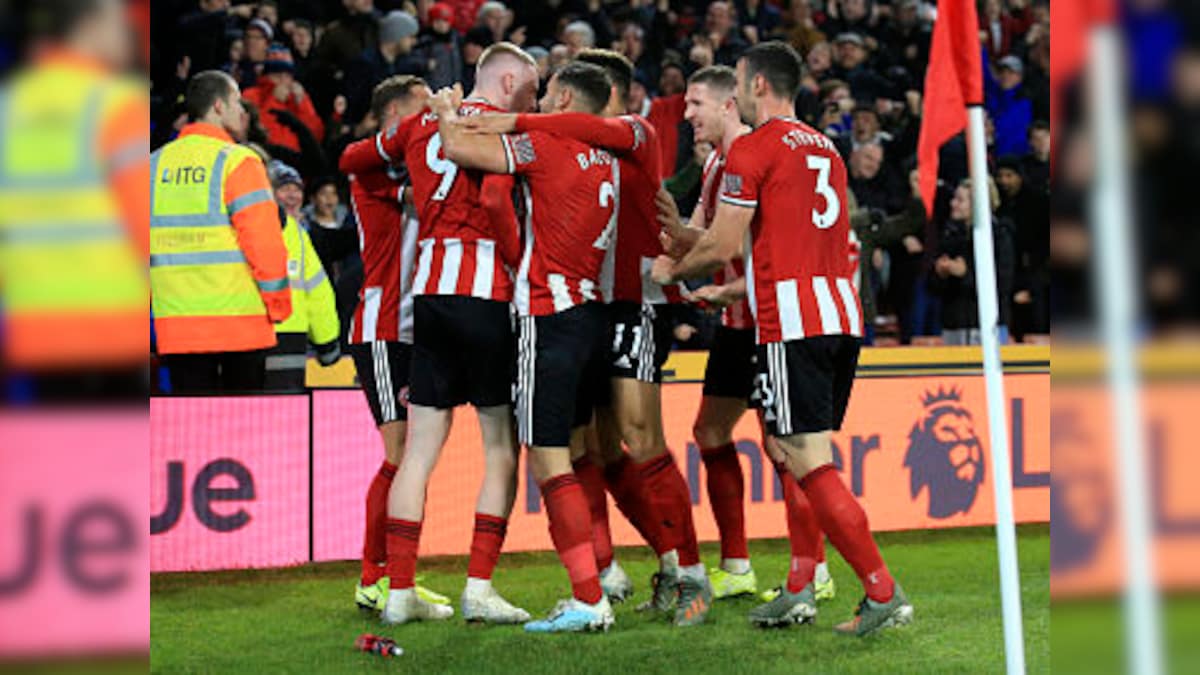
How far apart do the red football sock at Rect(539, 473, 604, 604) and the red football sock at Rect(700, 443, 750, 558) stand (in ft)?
3.65

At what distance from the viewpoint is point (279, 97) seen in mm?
11516

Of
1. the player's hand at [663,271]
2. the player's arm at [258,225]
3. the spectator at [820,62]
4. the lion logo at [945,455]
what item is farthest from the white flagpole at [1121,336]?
the spectator at [820,62]

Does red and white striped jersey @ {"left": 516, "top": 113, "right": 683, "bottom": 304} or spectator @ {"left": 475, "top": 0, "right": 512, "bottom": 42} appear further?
spectator @ {"left": 475, "top": 0, "right": 512, "bottom": 42}

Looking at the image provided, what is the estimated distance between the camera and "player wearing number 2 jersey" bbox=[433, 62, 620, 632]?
6.12 metres

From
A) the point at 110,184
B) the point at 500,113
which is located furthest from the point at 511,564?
the point at 110,184

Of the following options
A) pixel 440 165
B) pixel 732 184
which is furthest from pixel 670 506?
pixel 440 165

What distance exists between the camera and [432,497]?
843 centimetres

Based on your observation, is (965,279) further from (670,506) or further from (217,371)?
(217,371)

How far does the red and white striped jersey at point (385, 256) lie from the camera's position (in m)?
6.84

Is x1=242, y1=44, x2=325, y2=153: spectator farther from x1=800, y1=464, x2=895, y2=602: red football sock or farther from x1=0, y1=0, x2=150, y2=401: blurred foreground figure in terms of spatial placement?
x1=0, y1=0, x2=150, y2=401: blurred foreground figure

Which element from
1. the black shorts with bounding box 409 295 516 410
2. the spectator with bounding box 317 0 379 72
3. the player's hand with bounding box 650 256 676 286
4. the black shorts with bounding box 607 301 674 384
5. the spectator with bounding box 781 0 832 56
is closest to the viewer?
the black shorts with bounding box 409 295 516 410

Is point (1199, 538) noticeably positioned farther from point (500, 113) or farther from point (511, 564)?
point (511, 564)

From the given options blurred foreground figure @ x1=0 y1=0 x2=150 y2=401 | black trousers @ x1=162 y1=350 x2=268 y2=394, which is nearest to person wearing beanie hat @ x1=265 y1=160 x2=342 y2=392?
black trousers @ x1=162 y1=350 x2=268 y2=394

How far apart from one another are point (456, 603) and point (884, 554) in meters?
2.77
